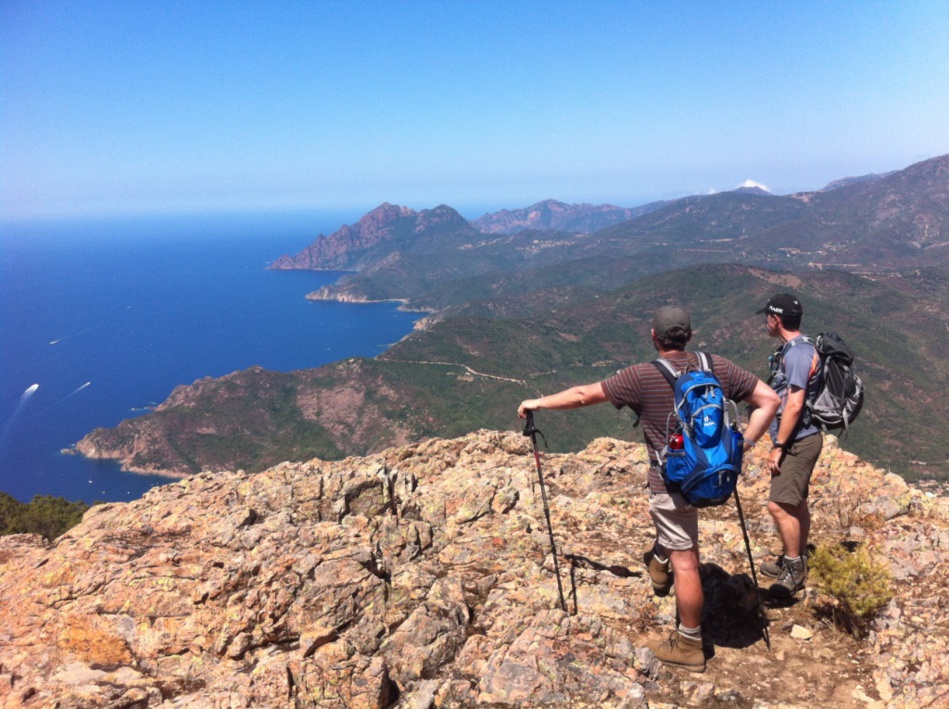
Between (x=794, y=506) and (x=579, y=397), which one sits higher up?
(x=579, y=397)

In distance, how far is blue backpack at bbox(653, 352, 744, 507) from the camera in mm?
5555

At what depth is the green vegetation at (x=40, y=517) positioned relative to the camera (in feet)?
108

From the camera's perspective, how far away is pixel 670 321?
19.7 feet

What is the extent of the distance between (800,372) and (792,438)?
1093 millimetres

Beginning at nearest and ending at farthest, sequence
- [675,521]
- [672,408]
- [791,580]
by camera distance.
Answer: [672,408], [675,521], [791,580]

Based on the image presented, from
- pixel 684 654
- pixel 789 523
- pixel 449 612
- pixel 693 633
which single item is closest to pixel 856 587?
pixel 789 523

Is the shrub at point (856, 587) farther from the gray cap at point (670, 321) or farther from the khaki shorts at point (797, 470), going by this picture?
the gray cap at point (670, 321)

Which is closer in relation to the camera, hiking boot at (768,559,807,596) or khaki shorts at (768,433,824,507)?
khaki shorts at (768,433,824,507)

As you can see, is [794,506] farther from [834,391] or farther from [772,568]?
[834,391]

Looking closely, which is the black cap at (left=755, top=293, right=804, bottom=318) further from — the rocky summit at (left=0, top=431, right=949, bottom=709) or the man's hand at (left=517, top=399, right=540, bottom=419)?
the rocky summit at (left=0, top=431, right=949, bottom=709)

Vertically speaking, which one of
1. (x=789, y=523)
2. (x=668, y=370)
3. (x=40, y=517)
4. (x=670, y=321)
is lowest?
(x=40, y=517)

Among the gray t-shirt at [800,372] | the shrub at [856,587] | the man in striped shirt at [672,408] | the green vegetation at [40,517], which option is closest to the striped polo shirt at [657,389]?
the man in striped shirt at [672,408]

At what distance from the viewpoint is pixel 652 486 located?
6383 mm

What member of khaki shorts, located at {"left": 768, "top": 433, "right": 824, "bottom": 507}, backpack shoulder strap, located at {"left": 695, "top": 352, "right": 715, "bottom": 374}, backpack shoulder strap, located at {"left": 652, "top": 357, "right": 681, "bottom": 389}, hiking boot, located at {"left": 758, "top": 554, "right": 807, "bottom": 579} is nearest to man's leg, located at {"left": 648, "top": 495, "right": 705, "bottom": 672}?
backpack shoulder strap, located at {"left": 652, "top": 357, "right": 681, "bottom": 389}
